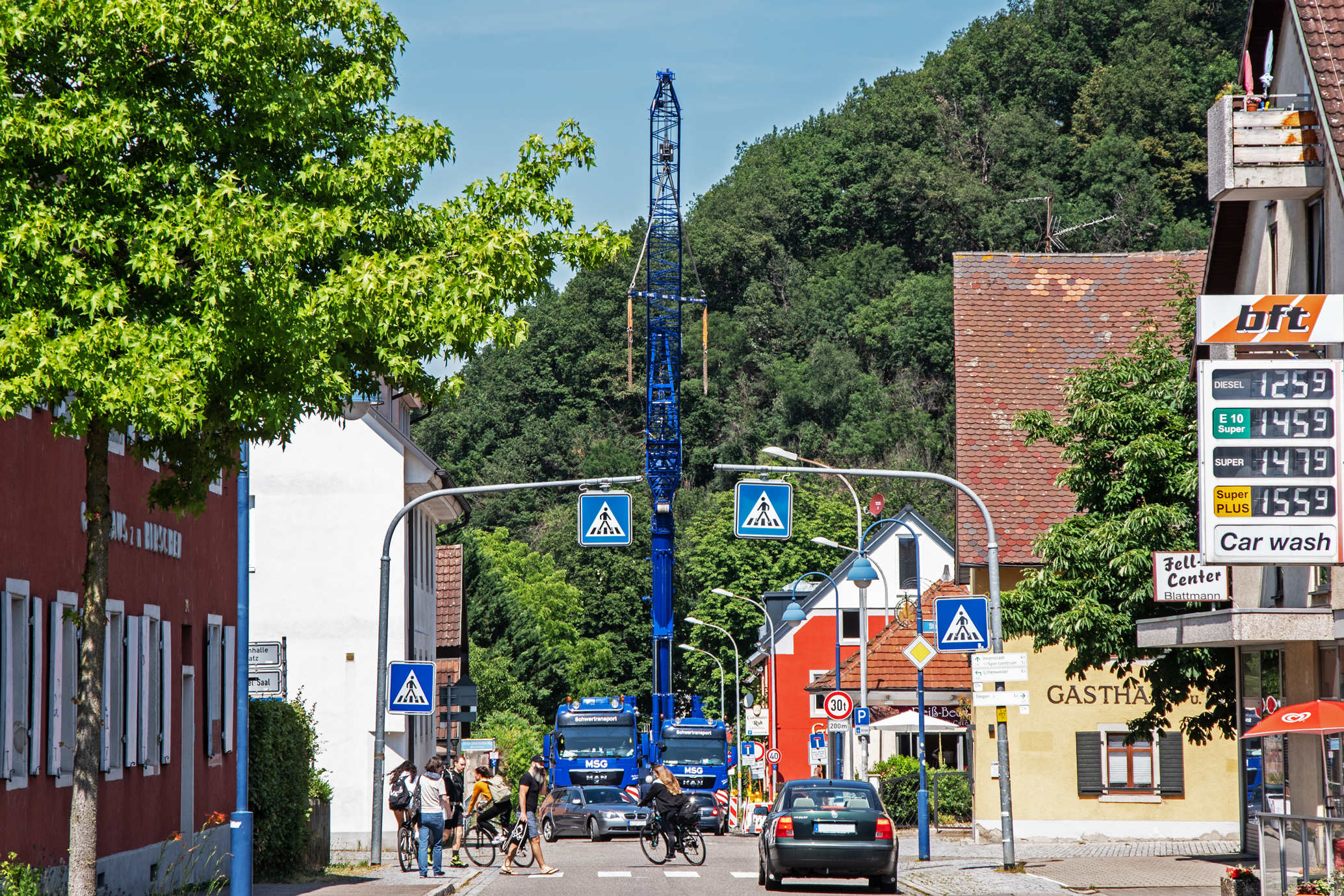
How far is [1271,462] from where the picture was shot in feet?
52.1

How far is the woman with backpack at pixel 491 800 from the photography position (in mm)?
28109

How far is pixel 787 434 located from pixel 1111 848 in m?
67.7

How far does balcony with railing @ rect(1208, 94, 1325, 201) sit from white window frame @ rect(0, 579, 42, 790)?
13447mm

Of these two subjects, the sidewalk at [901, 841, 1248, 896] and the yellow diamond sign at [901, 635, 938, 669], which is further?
the yellow diamond sign at [901, 635, 938, 669]

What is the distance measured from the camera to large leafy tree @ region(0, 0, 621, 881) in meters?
11.1

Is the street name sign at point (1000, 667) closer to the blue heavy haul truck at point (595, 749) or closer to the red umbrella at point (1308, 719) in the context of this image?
the red umbrella at point (1308, 719)

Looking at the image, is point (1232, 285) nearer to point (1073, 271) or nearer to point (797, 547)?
point (1073, 271)

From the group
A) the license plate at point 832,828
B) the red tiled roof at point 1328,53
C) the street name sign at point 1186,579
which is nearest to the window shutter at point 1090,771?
the street name sign at point 1186,579

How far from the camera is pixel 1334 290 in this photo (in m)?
18.5

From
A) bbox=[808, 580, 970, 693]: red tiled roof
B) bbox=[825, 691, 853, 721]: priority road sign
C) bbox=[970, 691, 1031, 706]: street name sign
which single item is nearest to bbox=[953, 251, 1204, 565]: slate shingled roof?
bbox=[825, 691, 853, 721]: priority road sign

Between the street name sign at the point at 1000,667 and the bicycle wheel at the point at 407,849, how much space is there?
8548 mm

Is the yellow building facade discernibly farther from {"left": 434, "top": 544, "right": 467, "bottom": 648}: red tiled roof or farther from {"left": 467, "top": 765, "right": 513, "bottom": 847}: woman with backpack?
{"left": 434, "top": 544, "right": 467, "bottom": 648}: red tiled roof

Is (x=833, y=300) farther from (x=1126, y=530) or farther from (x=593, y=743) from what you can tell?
(x=1126, y=530)

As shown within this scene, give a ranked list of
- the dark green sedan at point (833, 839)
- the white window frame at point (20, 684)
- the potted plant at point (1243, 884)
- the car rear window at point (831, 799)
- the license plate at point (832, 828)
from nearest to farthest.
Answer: the white window frame at point (20, 684)
the potted plant at point (1243, 884)
the dark green sedan at point (833, 839)
the license plate at point (832, 828)
the car rear window at point (831, 799)
